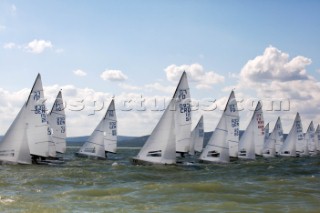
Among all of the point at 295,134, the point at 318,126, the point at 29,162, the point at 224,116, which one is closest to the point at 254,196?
the point at 29,162

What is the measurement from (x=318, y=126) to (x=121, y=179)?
8983 cm

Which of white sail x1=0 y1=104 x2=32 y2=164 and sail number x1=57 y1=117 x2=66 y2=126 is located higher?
sail number x1=57 y1=117 x2=66 y2=126

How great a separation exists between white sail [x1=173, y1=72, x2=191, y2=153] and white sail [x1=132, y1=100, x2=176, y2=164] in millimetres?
2581

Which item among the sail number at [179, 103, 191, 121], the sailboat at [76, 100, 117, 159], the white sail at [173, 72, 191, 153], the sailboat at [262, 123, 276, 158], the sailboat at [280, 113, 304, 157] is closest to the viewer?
the white sail at [173, 72, 191, 153]

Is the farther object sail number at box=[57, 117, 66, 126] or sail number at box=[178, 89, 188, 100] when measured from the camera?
sail number at box=[57, 117, 66, 126]

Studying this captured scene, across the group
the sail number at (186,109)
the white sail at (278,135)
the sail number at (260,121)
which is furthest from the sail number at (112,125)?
the white sail at (278,135)

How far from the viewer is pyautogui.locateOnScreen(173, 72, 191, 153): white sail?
44.8 metres

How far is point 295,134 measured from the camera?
3457 inches

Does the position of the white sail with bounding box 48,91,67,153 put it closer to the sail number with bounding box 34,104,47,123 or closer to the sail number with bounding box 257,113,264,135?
the sail number with bounding box 34,104,47,123

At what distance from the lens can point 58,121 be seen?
2267 inches

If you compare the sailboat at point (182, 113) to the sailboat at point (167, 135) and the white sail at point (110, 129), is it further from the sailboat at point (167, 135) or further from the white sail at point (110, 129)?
the white sail at point (110, 129)

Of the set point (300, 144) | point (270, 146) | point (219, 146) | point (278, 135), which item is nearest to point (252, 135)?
point (219, 146)

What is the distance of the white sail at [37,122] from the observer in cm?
4312

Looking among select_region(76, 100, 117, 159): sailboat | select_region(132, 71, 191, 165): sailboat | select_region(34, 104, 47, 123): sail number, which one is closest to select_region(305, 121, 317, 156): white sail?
select_region(76, 100, 117, 159): sailboat
